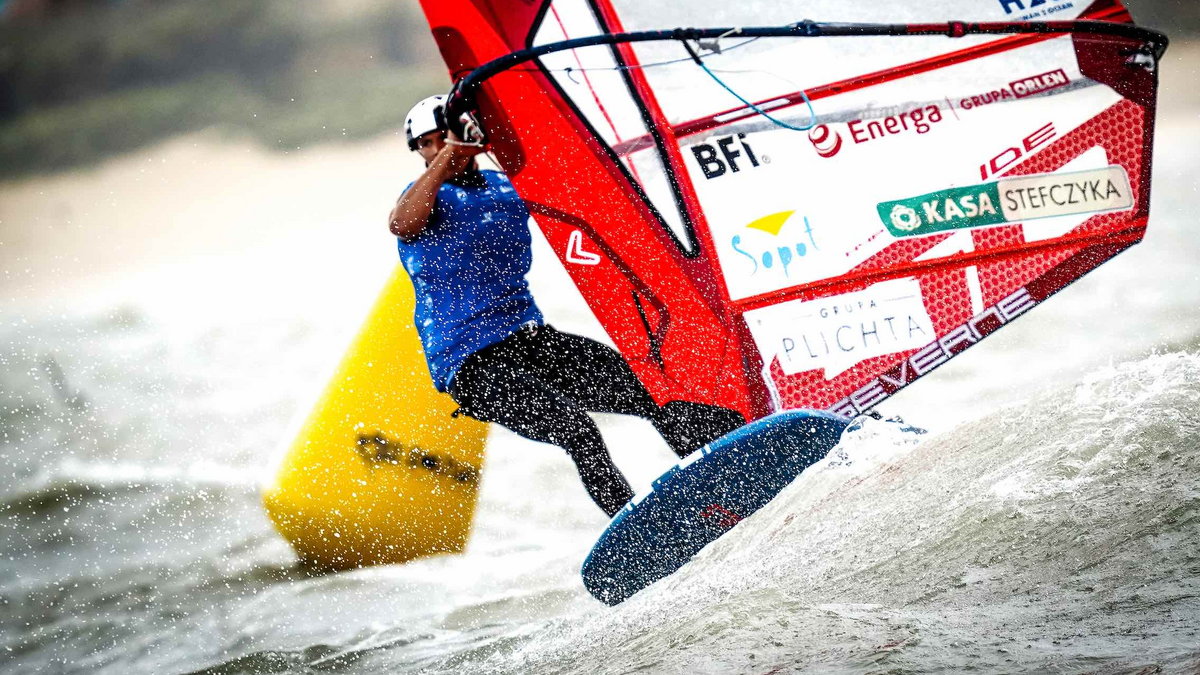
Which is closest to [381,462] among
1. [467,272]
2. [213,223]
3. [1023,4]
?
[467,272]

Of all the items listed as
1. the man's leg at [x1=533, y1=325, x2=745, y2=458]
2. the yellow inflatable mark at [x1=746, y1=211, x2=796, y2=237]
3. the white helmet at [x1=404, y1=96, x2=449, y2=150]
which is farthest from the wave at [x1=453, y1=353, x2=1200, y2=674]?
the white helmet at [x1=404, y1=96, x2=449, y2=150]

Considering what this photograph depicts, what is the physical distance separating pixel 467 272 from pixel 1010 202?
1.47m

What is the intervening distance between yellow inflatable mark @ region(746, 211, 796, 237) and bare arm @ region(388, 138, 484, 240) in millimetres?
806

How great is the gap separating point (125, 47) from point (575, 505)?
12.2 feet

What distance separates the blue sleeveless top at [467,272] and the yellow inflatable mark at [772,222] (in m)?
0.67

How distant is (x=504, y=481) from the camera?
3.75 meters

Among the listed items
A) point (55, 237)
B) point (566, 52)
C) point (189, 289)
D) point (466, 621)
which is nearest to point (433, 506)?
point (466, 621)

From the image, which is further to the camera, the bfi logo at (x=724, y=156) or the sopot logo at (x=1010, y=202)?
the bfi logo at (x=724, y=156)

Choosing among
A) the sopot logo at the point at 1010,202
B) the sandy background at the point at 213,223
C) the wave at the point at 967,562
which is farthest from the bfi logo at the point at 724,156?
the sandy background at the point at 213,223

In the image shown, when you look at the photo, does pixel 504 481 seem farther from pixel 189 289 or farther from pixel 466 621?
pixel 189 289

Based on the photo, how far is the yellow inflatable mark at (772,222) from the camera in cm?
285

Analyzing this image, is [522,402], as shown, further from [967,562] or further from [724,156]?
[967,562]

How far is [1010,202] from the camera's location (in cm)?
274

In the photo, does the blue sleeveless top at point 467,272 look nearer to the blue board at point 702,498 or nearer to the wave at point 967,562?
the blue board at point 702,498
